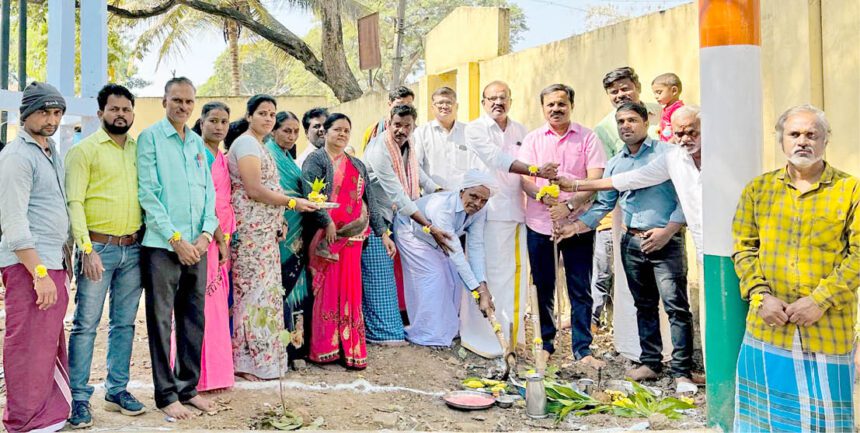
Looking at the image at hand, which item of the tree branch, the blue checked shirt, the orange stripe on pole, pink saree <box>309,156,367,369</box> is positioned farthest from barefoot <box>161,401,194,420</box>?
the tree branch

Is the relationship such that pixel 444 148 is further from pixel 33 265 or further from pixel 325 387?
pixel 33 265

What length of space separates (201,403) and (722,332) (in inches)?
109

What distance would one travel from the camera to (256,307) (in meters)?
4.64

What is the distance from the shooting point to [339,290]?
525 centimetres

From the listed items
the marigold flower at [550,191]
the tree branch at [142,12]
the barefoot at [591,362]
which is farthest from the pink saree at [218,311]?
the tree branch at [142,12]

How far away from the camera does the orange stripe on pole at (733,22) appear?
3373 millimetres

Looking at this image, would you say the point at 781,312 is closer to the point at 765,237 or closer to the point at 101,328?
the point at 765,237

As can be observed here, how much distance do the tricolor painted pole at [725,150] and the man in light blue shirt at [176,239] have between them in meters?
2.60

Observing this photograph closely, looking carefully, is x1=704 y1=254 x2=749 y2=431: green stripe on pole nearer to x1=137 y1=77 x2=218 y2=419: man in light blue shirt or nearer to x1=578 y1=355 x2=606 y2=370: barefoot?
x1=578 y1=355 x2=606 y2=370: barefoot


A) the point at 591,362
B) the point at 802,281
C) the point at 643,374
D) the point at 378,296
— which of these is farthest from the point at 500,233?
the point at 802,281

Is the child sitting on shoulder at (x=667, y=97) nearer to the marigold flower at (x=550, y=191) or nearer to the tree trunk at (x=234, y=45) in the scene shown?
the marigold flower at (x=550, y=191)

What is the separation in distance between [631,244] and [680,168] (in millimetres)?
654

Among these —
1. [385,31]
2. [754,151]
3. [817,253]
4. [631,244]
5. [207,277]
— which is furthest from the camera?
[385,31]

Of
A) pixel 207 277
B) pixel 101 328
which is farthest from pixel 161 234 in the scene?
pixel 101 328
